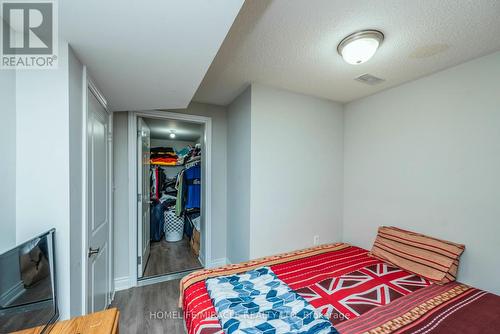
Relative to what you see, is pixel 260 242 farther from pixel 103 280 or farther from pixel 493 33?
pixel 493 33

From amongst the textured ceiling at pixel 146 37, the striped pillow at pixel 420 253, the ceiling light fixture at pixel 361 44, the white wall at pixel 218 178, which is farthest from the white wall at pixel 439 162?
the textured ceiling at pixel 146 37

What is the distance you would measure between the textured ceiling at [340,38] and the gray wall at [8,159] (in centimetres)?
123

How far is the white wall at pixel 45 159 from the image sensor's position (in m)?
0.97

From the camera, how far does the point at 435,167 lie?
1.94 metres

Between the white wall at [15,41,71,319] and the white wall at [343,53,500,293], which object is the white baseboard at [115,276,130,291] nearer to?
the white wall at [15,41,71,319]

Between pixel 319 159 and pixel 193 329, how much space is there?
2199 millimetres

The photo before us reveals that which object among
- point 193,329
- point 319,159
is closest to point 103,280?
point 193,329

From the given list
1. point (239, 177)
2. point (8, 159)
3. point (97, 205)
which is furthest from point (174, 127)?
point (8, 159)

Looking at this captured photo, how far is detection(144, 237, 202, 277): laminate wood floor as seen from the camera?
2.85 metres

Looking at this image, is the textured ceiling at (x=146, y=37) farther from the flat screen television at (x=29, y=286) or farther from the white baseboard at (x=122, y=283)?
the white baseboard at (x=122, y=283)

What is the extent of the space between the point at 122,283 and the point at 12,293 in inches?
82.6

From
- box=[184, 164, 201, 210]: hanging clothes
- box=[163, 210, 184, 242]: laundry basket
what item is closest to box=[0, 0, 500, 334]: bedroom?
box=[184, 164, 201, 210]: hanging clothes

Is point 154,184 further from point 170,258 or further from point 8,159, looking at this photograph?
point 8,159

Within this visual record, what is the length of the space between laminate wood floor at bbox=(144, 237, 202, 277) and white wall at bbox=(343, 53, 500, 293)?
2456 millimetres
